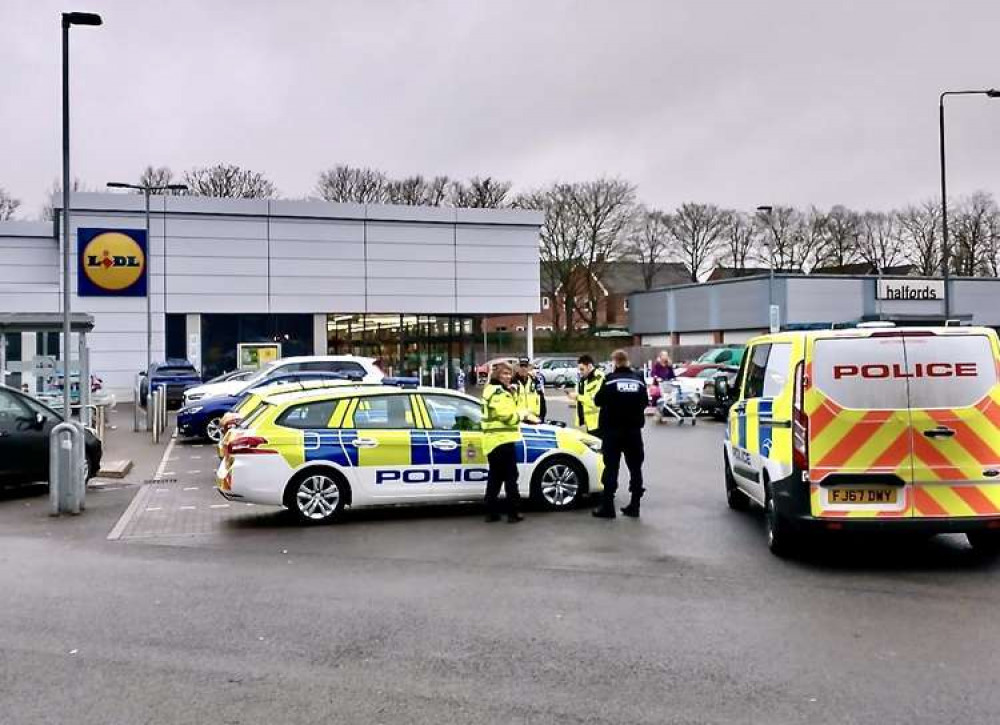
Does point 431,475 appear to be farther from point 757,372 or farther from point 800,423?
point 800,423

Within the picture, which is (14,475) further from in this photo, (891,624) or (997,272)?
(997,272)

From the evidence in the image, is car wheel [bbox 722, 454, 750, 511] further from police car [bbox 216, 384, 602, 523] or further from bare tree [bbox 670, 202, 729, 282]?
bare tree [bbox 670, 202, 729, 282]

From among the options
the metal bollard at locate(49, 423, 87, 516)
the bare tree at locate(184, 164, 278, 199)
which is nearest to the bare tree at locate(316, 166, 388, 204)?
the bare tree at locate(184, 164, 278, 199)

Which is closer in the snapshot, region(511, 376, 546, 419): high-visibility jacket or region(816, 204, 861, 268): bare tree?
region(511, 376, 546, 419): high-visibility jacket

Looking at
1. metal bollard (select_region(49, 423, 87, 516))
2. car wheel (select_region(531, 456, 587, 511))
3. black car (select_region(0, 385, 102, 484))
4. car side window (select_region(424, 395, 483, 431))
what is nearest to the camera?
car side window (select_region(424, 395, 483, 431))

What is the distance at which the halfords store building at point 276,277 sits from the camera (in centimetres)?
3394

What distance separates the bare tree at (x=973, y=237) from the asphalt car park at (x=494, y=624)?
212 feet

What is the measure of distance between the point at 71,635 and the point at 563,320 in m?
67.9

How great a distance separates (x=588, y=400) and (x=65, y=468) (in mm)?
6970

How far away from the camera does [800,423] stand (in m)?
7.51

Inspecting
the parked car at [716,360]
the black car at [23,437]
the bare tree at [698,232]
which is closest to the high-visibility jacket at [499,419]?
the black car at [23,437]

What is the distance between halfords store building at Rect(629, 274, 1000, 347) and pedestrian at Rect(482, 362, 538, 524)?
133 feet

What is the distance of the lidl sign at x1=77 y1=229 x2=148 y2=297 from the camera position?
33.4 meters

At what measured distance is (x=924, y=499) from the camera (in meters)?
7.32
